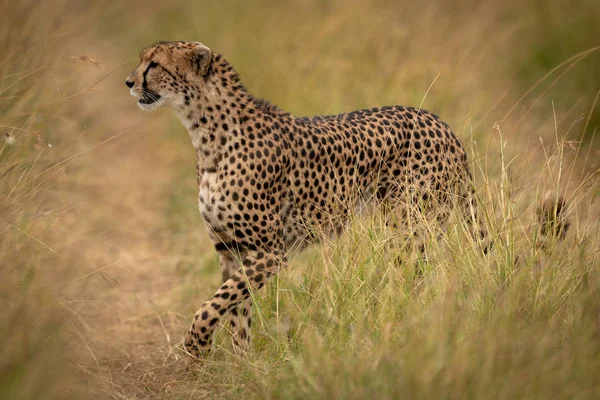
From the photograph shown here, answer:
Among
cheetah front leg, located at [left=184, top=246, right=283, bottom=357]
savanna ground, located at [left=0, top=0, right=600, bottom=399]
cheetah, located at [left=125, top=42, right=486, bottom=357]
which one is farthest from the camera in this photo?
cheetah, located at [left=125, top=42, right=486, bottom=357]

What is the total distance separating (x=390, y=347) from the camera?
3123mm

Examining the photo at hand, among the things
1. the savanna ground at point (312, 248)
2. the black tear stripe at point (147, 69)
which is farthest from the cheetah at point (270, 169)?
the savanna ground at point (312, 248)

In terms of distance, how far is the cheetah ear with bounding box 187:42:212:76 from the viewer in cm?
404

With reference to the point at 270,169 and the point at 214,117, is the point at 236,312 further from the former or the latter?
the point at 214,117

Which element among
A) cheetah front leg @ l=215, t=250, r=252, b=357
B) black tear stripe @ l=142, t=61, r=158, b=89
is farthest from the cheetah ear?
cheetah front leg @ l=215, t=250, r=252, b=357

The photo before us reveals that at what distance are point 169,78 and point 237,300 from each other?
114cm

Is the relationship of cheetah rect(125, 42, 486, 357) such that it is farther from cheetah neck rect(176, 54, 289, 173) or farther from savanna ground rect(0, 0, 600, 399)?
savanna ground rect(0, 0, 600, 399)


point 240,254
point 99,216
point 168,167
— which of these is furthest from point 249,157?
point 168,167

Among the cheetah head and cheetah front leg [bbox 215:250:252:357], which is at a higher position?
the cheetah head

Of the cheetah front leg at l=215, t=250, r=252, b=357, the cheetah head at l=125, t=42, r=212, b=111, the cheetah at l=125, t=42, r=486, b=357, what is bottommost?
the cheetah front leg at l=215, t=250, r=252, b=357

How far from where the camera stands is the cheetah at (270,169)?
3.99m

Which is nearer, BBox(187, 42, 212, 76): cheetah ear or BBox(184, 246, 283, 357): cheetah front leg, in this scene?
BBox(184, 246, 283, 357): cheetah front leg

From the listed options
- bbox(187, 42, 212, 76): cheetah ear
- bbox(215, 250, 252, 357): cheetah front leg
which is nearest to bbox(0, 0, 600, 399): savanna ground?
bbox(215, 250, 252, 357): cheetah front leg

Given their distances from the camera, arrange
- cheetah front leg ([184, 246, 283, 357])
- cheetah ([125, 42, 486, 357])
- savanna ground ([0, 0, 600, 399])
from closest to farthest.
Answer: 1. savanna ground ([0, 0, 600, 399])
2. cheetah front leg ([184, 246, 283, 357])
3. cheetah ([125, 42, 486, 357])
